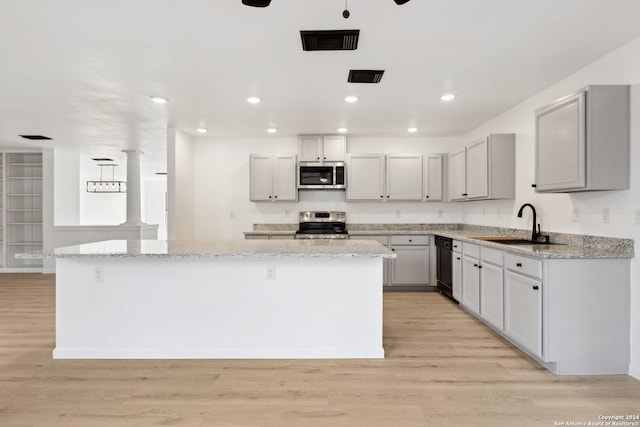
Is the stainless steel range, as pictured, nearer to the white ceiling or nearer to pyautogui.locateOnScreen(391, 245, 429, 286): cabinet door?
pyautogui.locateOnScreen(391, 245, 429, 286): cabinet door

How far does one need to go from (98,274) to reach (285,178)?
3103mm

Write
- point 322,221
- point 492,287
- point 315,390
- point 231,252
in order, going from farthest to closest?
point 322,221, point 492,287, point 231,252, point 315,390

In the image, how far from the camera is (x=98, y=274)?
306 centimetres

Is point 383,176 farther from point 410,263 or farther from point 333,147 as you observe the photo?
point 410,263

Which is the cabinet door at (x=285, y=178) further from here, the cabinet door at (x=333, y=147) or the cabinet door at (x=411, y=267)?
the cabinet door at (x=411, y=267)

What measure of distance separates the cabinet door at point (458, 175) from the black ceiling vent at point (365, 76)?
7.23 ft

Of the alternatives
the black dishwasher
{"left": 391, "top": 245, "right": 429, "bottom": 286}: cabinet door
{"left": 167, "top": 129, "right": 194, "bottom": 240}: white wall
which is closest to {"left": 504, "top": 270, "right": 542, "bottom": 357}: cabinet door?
the black dishwasher

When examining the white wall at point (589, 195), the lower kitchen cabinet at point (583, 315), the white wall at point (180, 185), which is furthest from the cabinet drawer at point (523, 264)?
the white wall at point (180, 185)

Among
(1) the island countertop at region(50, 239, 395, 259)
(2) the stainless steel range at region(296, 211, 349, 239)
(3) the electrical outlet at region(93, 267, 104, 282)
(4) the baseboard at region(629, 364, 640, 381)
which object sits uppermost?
(2) the stainless steel range at region(296, 211, 349, 239)

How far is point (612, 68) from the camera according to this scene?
2.89m

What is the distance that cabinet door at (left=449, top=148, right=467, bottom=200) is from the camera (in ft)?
16.5

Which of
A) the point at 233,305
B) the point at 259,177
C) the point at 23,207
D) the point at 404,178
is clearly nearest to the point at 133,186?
the point at 23,207

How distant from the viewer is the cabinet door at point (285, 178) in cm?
567

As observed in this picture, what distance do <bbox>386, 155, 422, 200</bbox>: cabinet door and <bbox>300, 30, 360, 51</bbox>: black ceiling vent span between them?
321 cm
